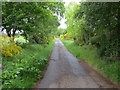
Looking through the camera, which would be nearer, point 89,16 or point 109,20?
point 109,20

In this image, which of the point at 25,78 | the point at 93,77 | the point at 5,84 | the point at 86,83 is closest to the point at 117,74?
the point at 93,77

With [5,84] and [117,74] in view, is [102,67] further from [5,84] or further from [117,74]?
[5,84]

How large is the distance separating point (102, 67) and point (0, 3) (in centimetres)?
650

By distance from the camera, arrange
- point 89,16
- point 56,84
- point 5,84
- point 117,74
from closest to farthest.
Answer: point 5,84 < point 56,84 < point 117,74 < point 89,16

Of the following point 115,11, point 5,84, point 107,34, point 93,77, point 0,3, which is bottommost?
point 93,77

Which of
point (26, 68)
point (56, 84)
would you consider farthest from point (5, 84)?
point (56, 84)

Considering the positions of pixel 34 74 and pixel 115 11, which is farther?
pixel 115 11

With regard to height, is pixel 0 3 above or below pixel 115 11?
above

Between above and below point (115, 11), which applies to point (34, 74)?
below

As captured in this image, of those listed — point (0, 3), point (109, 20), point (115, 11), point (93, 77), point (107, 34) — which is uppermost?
point (0, 3)

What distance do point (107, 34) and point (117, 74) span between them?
8.57ft

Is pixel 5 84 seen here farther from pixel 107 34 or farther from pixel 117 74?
pixel 107 34

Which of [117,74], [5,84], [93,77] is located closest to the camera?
[5,84]

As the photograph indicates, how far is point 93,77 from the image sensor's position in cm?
504
